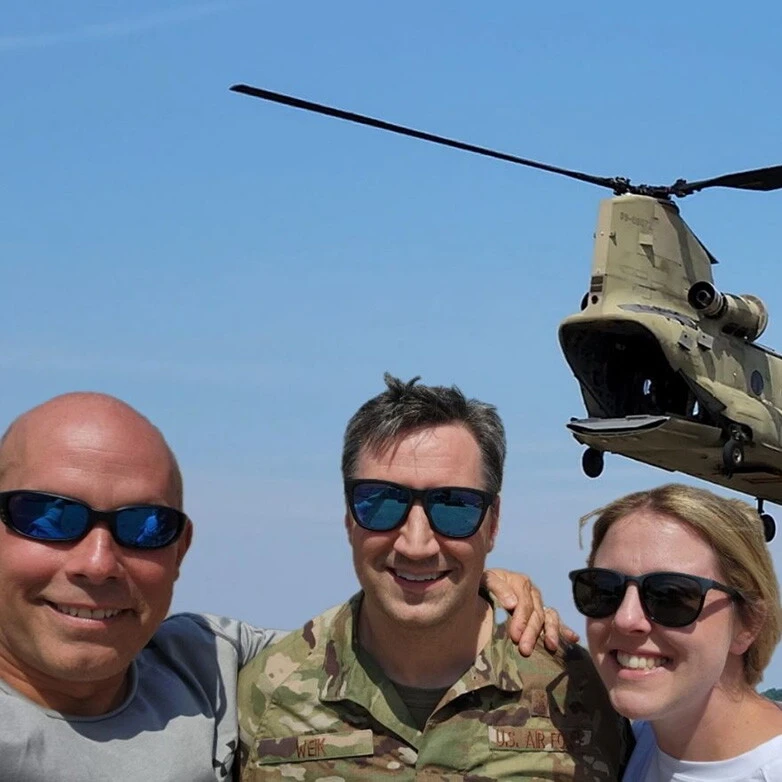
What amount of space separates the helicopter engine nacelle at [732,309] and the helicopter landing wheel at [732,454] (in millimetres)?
1604

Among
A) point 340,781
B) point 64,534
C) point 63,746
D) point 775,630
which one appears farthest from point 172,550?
point 775,630

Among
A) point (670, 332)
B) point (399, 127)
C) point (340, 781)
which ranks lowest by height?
point (340, 781)

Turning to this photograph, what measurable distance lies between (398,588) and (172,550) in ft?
3.05

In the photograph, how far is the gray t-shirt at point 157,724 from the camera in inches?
155

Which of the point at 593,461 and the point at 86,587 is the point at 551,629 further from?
the point at 593,461

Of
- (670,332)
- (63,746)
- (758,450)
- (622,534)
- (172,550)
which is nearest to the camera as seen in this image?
(63,746)

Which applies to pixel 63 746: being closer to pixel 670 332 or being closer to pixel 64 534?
pixel 64 534

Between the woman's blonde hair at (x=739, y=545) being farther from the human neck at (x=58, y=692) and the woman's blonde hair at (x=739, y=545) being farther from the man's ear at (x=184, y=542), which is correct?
the human neck at (x=58, y=692)

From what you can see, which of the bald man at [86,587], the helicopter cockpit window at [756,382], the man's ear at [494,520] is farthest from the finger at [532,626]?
the helicopter cockpit window at [756,382]

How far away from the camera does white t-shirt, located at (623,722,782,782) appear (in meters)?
4.23

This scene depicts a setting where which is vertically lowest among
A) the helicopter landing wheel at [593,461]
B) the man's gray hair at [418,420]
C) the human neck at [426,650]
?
the human neck at [426,650]

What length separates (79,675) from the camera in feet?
13.3

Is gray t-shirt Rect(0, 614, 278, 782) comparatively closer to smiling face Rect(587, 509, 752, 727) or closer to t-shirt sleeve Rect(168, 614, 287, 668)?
t-shirt sleeve Rect(168, 614, 287, 668)

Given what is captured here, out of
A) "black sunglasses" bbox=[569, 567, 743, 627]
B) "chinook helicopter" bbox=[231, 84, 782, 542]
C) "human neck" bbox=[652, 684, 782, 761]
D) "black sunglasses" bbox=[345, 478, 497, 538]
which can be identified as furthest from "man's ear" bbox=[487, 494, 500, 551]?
"chinook helicopter" bbox=[231, 84, 782, 542]
